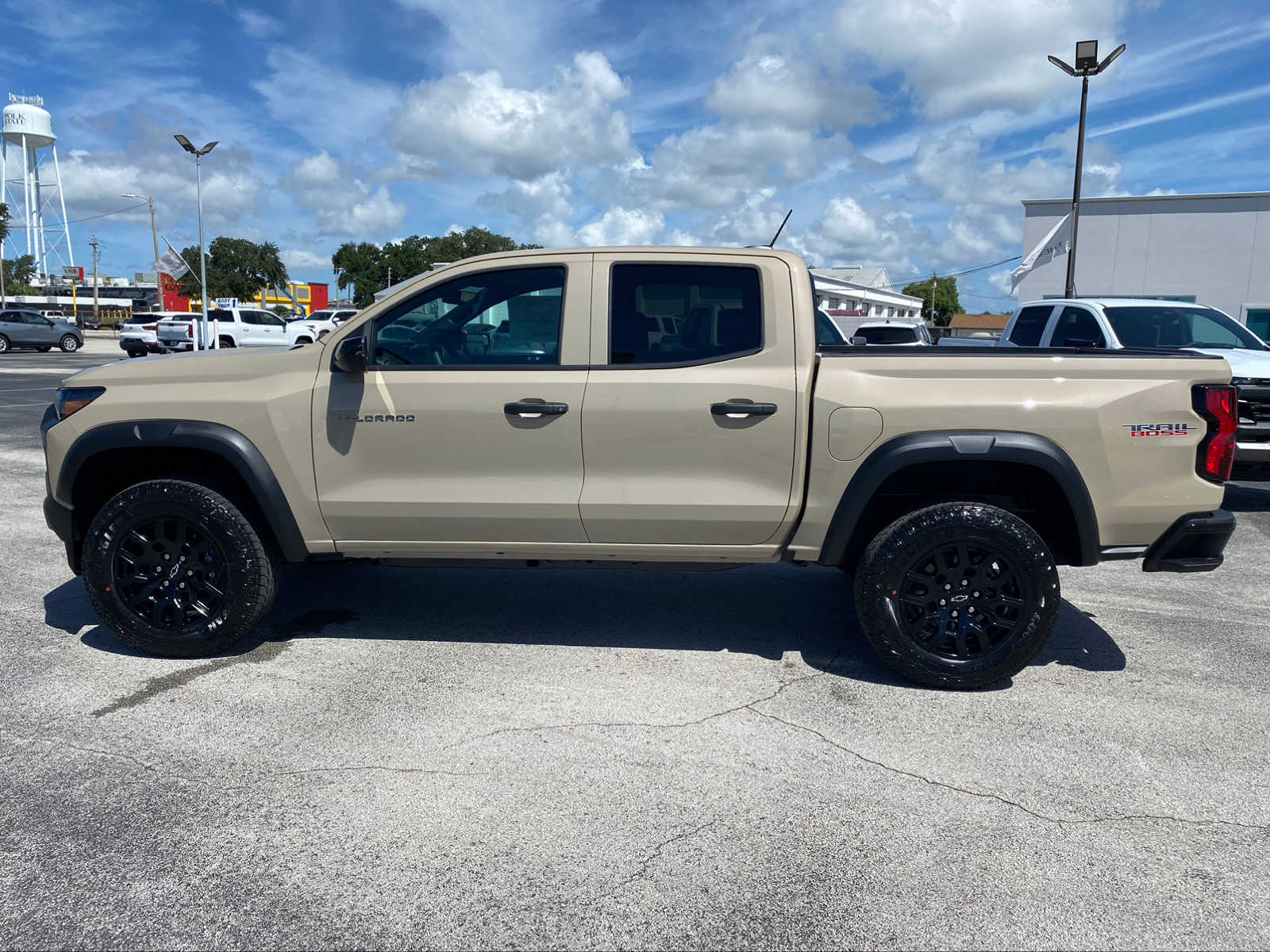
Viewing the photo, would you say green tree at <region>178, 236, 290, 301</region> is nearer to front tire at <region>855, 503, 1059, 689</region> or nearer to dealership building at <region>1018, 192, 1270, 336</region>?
dealership building at <region>1018, 192, 1270, 336</region>

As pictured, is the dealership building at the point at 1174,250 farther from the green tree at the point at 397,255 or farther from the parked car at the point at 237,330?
the green tree at the point at 397,255

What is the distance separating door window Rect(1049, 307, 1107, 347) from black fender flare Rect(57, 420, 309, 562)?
312 inches

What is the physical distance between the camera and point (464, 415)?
4.16 metres

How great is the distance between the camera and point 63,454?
14.2 feet

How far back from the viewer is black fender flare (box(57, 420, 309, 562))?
4203mm

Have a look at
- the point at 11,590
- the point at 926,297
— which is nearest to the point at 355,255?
the point at 11,590

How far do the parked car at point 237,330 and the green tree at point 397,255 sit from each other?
1214 inches

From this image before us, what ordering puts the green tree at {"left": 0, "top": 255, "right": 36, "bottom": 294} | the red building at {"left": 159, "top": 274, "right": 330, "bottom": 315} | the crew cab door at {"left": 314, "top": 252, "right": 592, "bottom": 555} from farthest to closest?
1. the green tree at {"left": 0, "top": 255, "right": 36, "bottom": 294}
2. the red building at {"left": 159, "top": 274, "right": 330, "bottom": 315}
3. the crew cab door at {"left": 314, "top": 252, "right": 592, "bottom": 555}

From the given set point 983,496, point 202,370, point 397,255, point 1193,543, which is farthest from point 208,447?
point 397,255

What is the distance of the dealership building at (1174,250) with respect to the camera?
26.3 metres

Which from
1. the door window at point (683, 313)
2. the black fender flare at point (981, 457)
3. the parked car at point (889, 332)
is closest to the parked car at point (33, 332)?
the parked car at point (889, 332)

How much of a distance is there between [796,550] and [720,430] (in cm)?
66

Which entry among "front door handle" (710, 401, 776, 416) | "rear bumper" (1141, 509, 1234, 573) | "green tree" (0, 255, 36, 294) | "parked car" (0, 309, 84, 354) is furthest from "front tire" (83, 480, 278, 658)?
"green tree" (0, 255, 36, 294)

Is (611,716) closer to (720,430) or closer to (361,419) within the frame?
(720,430)
